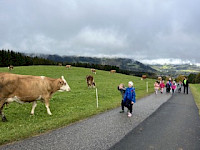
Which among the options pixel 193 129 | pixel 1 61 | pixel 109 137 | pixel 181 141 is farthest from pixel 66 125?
pixel 1 61

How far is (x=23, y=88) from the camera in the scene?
31.0 feet

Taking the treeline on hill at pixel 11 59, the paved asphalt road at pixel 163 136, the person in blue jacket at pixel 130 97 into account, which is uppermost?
the treeline on hill at pixel 11 59

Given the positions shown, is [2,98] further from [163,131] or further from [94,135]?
[163,131]

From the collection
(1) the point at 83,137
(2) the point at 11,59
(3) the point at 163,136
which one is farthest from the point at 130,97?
(2) the point at 11,59

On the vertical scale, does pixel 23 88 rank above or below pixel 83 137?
above

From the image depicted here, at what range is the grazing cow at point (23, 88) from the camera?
8.73 meters

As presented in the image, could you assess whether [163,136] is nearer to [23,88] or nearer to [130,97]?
[130,97]

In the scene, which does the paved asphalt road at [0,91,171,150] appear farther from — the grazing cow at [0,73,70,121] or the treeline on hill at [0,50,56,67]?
the treeline on hill at [0,50,56,67]

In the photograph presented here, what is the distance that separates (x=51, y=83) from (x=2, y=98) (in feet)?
10.9

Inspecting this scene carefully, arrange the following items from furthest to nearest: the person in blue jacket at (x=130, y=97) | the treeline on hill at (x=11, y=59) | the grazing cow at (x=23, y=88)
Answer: the treeline on hill at (x=11, y=59) → the person in blue jacket at (x=130, y=97) → the grazing cow at (x=23, y=88)

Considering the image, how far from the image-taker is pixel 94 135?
686cm

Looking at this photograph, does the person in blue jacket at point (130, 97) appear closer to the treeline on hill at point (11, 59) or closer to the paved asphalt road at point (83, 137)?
the paved asphalt road at point (83, 137)

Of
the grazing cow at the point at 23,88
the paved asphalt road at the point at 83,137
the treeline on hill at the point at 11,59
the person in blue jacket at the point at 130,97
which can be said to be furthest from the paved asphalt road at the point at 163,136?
the treeline on hill at the point at 11,59

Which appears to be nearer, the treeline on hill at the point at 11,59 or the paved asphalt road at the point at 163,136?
the paved asphalt road at the point at 163,136
